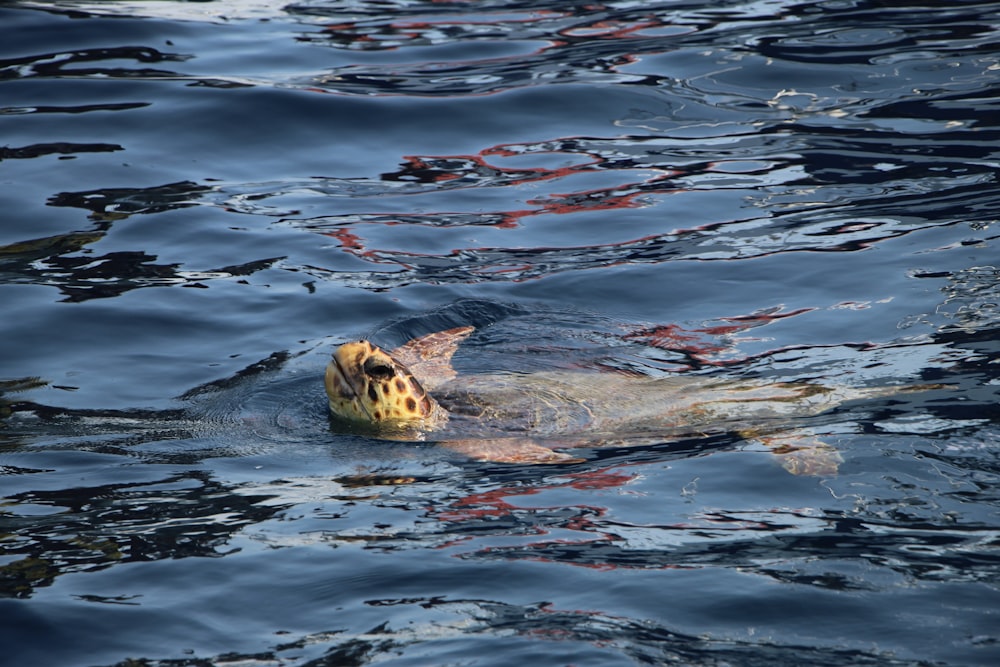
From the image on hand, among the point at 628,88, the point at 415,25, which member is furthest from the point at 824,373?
the point at 415,25

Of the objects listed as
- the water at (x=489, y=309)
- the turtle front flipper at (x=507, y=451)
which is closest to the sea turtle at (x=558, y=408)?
the turtle front flipper at (x=507, y=451)

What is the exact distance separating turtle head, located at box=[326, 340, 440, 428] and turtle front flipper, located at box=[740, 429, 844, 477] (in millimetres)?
1900

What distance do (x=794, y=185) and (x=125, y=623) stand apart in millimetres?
6880

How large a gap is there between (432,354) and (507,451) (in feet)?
4.92

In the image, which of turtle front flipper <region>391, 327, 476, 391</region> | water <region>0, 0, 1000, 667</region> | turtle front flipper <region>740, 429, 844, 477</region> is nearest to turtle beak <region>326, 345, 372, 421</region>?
water <region>0, 0, 1000, 667</region>

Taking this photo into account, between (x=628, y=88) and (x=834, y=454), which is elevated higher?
(x=628, y=88)

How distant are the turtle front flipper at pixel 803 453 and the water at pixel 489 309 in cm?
6

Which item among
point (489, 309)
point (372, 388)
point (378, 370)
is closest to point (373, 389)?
point (372, 388)

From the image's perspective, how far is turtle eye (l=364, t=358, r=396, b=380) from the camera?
5988 millimetres

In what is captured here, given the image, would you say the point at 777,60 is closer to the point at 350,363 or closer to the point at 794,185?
the point at 794,185

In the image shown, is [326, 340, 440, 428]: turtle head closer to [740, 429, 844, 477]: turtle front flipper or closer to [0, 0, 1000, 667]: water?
[0, 0, 1000, 667]: water

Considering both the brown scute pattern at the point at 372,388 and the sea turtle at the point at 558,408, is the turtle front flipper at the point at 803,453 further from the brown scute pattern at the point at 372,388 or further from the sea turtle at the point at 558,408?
the brown scute pattern at the point at 372,388

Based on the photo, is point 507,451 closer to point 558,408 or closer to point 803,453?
point 558,408

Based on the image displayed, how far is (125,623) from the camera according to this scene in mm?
4094
